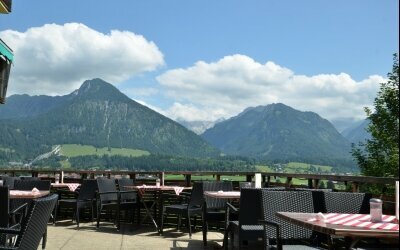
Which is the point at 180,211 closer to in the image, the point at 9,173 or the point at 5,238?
the point at 5,238

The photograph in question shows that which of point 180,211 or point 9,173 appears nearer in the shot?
point 180,211

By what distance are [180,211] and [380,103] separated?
2058 cm

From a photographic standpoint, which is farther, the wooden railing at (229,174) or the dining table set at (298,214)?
the wooden railing at (229,174)

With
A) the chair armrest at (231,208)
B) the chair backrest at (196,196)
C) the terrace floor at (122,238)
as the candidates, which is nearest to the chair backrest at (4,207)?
the chair armrest at (231,208)

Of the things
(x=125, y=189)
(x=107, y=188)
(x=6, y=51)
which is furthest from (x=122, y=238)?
(x=6, y=51)

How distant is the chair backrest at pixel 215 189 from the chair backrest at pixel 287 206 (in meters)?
3.08

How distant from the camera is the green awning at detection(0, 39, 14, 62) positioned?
11761 millimetres

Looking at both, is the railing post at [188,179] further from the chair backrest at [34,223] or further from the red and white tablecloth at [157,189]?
the chair backrest at [34,223]

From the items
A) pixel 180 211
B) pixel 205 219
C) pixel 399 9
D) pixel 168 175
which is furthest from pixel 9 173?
pixel 399 9

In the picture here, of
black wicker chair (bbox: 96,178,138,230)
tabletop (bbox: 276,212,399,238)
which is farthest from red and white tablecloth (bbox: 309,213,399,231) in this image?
black wicker chair (bbox: 96,178,138,230)

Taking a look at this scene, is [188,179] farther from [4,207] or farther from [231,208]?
[4,207]

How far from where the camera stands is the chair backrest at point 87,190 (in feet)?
29.6

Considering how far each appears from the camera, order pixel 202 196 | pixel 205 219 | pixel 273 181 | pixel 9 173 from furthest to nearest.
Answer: pixel 9 173 < pixel 273 181 < pixel 202 196 < pixel 205 219

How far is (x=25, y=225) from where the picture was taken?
2852 mm
